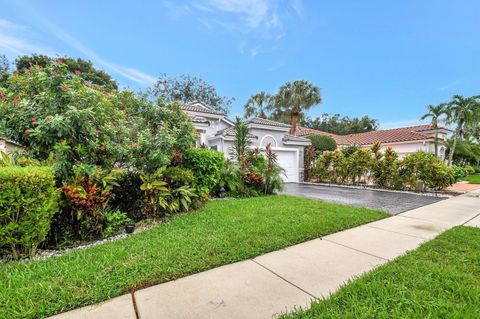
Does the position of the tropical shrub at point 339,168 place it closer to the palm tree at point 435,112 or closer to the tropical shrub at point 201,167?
the palm tree at point 435,112

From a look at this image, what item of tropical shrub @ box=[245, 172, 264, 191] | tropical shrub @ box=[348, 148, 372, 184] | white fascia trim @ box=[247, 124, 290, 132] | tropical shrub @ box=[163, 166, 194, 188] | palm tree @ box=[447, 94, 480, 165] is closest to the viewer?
tropical shrub @ box=[163, 166, 194, 188]

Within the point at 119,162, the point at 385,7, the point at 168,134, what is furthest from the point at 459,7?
the point at 119,162

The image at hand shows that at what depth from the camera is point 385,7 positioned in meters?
8.98

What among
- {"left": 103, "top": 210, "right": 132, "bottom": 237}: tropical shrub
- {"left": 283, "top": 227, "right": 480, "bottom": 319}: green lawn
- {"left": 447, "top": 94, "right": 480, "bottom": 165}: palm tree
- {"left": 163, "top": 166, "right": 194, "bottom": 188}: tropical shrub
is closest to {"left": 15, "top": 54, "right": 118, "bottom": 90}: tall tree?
{"left": 163, "top": 166, "right": 194, "bottom": 188}: tropical shrub

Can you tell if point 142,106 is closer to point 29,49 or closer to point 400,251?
point 400,251

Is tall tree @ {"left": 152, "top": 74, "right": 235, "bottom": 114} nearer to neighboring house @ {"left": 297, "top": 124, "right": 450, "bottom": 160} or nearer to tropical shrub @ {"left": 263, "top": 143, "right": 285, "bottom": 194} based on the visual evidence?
neighboring house @ {"left": 297, "top": 124, "right": 450, "bottom": 160}

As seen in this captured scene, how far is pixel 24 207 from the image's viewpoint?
3.19m

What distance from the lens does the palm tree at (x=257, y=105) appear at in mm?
29516

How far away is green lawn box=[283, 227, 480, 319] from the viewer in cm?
207

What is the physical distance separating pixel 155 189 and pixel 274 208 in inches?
131

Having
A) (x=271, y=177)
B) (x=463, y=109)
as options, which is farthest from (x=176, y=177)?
(x=463, y=109)

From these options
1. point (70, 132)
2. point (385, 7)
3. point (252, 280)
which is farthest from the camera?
point (385, 7)

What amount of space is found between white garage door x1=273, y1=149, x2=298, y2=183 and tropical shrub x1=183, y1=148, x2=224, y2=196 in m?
9.20

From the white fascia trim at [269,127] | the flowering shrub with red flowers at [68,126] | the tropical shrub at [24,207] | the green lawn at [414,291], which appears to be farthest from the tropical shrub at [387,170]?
the tropical shrub at [24,207]
